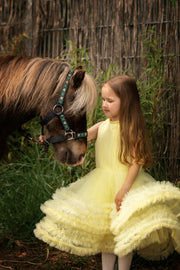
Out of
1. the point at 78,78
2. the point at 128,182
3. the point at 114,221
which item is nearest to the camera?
the point at 114,221

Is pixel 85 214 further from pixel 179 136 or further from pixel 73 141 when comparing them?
pixel 179 136

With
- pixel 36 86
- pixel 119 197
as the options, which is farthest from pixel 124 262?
pixel 36 86

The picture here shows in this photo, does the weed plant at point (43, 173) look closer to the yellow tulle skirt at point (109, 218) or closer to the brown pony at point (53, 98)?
the brown pony at point (53, 98)

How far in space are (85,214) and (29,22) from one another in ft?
10.7

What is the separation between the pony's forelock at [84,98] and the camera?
2.03m

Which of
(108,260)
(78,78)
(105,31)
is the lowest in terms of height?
(108,260)

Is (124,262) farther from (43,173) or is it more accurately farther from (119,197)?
(43,173)

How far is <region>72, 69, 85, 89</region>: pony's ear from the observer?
6.53 ft

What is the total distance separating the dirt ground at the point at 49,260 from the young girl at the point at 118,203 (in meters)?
0.39

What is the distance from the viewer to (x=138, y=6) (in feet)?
11.8

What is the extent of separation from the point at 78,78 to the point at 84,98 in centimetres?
13

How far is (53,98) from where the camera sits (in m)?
2.06

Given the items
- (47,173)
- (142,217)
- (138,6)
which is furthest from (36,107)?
(138,6)

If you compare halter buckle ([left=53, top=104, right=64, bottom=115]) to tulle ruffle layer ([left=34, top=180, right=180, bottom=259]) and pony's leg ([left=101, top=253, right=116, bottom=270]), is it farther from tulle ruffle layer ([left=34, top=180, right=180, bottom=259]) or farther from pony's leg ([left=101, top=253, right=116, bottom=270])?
pony's leg ([left=101, top=253, right=116, bottom=270])
